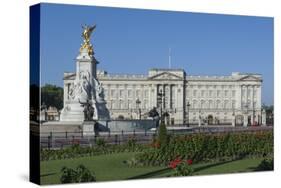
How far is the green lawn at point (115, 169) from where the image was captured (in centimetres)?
1434

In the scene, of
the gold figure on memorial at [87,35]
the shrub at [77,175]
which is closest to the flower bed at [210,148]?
the shrub at [77,175]

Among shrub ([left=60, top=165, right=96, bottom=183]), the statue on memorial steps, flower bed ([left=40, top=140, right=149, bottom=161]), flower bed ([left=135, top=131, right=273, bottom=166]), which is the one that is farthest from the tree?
flower bed ([left=135, top=131, right=273, bottom=166])

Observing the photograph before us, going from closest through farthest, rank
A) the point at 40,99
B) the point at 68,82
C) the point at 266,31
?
the point at 40,99
the point at 68,82
the point at 266,31

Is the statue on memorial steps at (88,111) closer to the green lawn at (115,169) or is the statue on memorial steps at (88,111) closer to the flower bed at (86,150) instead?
the flower bed at (86,150)

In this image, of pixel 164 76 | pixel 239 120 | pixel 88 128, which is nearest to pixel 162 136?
pixel 164 76

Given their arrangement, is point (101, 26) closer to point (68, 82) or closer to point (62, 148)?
point (68, 82)

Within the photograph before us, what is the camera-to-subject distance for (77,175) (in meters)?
14.4

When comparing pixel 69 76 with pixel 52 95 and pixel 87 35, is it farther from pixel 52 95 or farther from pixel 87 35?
pixel 87 35

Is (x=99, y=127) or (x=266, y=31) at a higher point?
(x=266, y=31)

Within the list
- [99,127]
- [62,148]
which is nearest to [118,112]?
[99,127]

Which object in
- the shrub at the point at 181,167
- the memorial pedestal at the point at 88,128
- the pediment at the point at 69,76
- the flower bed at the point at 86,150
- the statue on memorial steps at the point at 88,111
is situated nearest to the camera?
the flower bed at the point at 86,150

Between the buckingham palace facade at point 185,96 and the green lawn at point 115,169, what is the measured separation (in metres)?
0.95

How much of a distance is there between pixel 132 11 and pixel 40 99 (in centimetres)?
270

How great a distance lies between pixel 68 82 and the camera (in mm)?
15359
